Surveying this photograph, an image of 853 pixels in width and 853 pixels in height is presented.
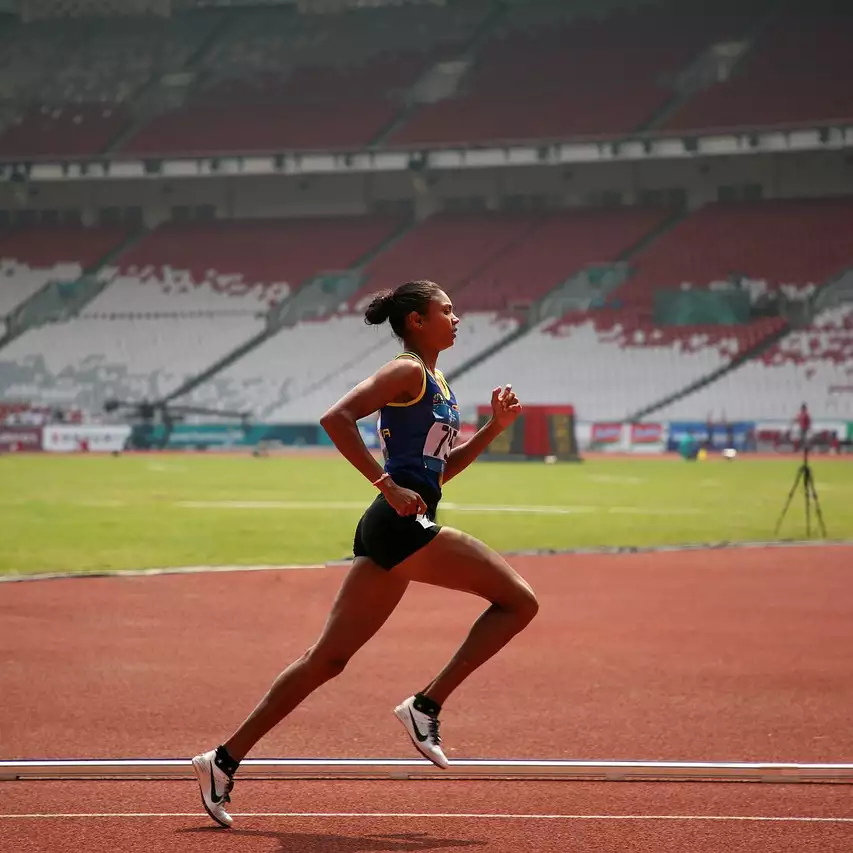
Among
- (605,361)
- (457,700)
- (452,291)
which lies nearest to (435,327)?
(457,700)

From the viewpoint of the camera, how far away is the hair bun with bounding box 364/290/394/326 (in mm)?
6023

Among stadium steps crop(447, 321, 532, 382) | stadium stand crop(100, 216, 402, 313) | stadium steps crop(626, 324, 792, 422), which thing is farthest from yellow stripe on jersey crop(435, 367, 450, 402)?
stadium stand crop(100, 216, 402, 313)

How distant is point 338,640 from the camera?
226 inches

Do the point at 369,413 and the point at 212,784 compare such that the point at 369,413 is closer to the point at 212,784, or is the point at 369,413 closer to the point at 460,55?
the point at 212,784

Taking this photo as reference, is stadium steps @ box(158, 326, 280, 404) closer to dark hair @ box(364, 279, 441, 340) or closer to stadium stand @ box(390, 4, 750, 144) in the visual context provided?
stadium stand @ box(390, 4, 750, 144)

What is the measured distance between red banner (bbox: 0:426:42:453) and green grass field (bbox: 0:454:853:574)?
45.4 feet

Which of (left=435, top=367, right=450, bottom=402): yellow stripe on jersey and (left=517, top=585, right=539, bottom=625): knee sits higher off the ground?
(left=435, top=367, right=450, bottom=402): yellow stripe on jersey

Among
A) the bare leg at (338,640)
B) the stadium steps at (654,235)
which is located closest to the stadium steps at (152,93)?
the stadium steps at (654,235)

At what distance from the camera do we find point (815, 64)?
60.7 meters

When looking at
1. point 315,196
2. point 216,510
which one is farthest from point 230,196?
point 216,510

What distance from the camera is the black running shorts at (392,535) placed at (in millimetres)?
5770

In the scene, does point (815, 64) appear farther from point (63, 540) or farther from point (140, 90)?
point (63, 540)

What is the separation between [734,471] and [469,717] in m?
33.0

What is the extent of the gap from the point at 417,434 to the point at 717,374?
50830mm
